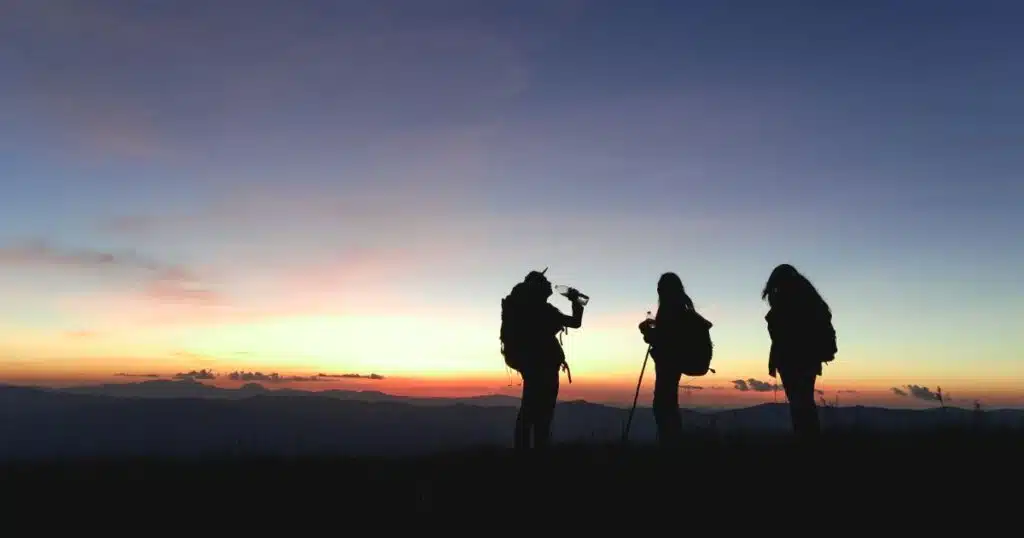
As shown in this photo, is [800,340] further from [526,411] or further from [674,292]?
[526,411]

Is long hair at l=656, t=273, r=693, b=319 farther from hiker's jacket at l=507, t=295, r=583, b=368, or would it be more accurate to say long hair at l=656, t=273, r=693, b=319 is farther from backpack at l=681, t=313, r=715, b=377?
hiker's jacket at l=507, t=295, r=583, b=368

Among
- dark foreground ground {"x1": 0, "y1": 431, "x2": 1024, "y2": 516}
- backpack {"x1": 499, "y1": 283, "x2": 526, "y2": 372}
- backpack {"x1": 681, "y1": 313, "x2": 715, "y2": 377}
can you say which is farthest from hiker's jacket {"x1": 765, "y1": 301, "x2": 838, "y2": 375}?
backpack {"x1": 499, "y1": 283, "x2": 526, "y2": 372}

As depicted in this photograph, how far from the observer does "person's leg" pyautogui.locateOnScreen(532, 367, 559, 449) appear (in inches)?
366

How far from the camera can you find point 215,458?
7664 mm

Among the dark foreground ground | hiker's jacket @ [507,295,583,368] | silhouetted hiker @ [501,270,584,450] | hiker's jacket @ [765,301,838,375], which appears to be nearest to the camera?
the dark foreground ground

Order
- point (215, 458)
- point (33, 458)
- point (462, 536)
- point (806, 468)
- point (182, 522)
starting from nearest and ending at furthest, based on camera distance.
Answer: point (462, 536) < point (182, 522) < point (806, 468) < point (215, 458) < point (33, 458)

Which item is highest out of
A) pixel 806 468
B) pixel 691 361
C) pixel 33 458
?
pixel 691 361

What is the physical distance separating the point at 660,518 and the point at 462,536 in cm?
134

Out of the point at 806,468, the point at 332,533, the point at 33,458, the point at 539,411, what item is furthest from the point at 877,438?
the point at 33,458

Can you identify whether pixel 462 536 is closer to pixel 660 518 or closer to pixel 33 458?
pixel 660 518

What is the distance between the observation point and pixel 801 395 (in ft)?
30.7

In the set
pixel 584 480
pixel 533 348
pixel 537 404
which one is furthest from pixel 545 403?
pixel 584 480

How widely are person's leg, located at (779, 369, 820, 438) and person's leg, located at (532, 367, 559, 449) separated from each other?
3.21 meters

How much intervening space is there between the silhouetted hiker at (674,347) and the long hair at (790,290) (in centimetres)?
100
